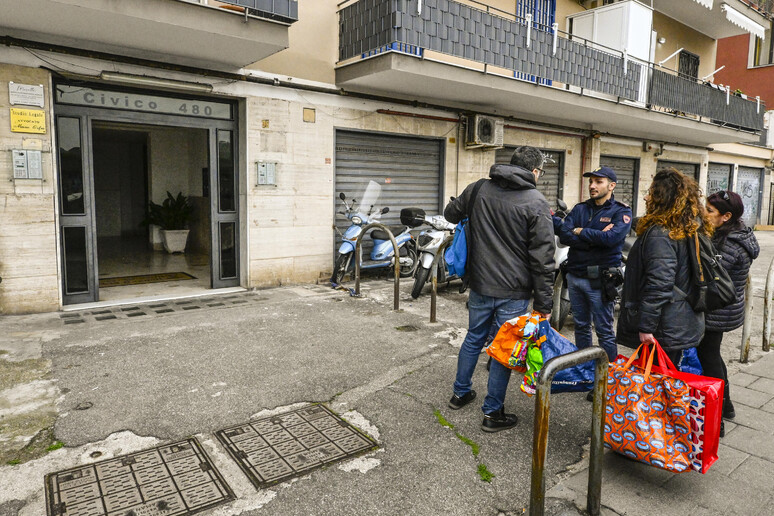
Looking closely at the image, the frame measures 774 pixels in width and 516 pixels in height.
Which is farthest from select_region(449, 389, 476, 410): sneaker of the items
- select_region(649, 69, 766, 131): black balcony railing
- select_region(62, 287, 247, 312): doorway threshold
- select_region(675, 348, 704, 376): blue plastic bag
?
select_region(649, 69, 766, 131): black balcony railing

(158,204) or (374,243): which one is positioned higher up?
(158,204)

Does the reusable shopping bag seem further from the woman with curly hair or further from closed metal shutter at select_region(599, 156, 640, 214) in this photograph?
closed metal shutter at select_region(599, 156, 640, 214)

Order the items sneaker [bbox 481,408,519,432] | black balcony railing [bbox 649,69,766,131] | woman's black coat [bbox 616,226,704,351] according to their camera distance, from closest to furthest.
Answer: woman's black coat [bbox 616,226,704,351] < sneaker [bbox 481,408,519,432] < black balcony railing [bbox 649,69,766,131]

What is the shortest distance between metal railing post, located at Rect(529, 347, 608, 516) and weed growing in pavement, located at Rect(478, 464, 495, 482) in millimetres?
521

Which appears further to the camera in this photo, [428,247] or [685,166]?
[685,166]

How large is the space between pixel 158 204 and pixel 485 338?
10.7 meters

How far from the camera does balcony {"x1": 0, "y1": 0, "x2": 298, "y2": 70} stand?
217 inches

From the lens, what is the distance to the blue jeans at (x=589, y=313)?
13.5 ft

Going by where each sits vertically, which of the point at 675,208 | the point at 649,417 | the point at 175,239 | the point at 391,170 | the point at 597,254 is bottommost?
the point at 649,417

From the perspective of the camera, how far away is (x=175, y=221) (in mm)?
11703

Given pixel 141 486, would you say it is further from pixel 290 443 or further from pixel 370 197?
pixel 370 197

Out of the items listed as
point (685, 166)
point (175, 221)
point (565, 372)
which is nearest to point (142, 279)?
point (175, 221)

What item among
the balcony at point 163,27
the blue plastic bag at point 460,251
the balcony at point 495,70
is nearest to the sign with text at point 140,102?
the balcony at point 163,27

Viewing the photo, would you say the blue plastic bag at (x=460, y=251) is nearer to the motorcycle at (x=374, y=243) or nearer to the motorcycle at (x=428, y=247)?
the motorcycle at (x=428, y=247)
